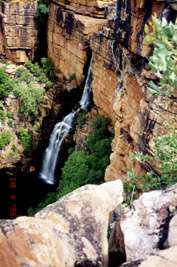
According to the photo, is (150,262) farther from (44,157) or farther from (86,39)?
(44,157)

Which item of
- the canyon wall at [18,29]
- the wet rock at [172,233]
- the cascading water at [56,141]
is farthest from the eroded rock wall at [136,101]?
the canyon wall at [18,29]

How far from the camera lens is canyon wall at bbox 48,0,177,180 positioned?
11.3m

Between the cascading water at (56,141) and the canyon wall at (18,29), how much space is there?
3.61 meters

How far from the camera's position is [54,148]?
64.2 ft

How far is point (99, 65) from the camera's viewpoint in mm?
16656

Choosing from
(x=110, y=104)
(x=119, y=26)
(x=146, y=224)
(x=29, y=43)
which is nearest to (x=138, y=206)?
(x=146, y=224)

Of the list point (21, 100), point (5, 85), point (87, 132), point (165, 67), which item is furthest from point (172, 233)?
point (5, 85)

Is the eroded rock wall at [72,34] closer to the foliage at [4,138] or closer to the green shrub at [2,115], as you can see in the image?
the green shrub at [2,115]

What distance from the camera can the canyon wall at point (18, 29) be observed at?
65.0 ft

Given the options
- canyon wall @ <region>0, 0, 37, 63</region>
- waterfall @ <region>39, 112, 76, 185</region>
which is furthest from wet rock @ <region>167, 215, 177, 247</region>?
canyon wall @ <region>0, 0, 37, 63</region>

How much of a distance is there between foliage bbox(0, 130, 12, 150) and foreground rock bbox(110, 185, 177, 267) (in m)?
13.0

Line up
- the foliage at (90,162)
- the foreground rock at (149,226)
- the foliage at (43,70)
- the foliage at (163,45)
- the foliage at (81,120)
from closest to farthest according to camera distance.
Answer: the foliage at (163,45) < the foreground rock at (149,226) < the foliage at (90,162) < the foliage at (81,120) < the foliage at (43,70)

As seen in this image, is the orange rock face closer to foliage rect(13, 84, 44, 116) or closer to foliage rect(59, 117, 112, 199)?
foliage rect(13, 84, 44, 116)

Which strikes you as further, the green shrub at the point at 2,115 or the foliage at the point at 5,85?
the foliage at the point at 5,85
